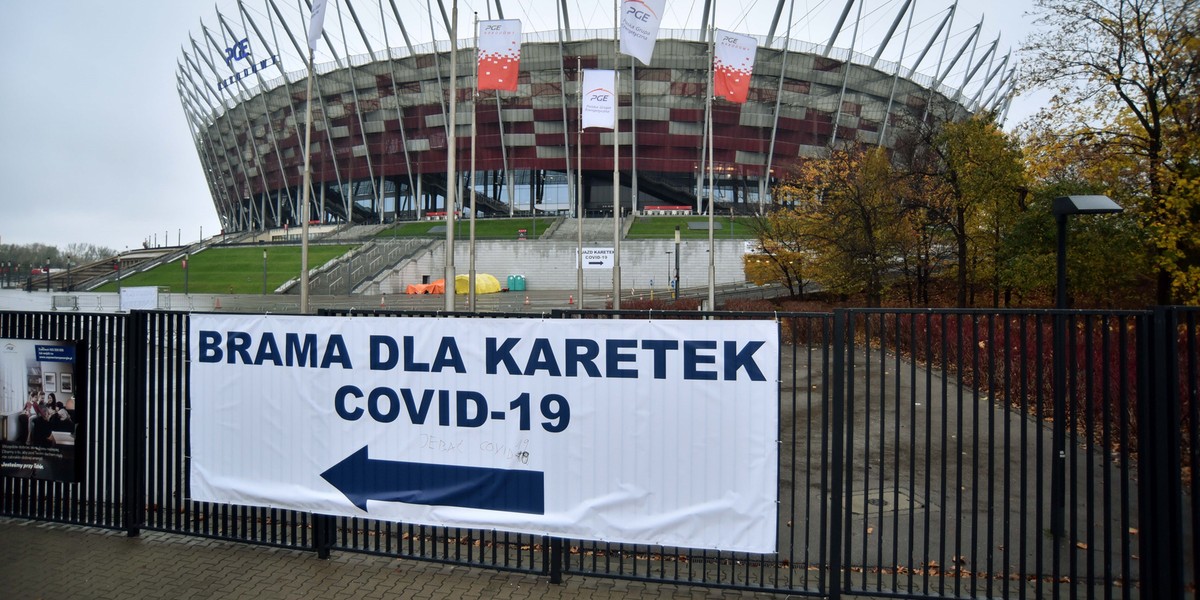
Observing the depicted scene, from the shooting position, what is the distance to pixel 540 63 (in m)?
65.1

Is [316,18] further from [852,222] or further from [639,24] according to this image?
[852,222]

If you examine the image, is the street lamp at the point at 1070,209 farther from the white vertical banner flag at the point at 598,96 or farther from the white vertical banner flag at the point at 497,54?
the white vertical banner flag at the point at 598,96

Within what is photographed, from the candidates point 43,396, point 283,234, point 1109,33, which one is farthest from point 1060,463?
point 283,234

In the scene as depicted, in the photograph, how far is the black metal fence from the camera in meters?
4.37

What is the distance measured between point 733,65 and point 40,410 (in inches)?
868

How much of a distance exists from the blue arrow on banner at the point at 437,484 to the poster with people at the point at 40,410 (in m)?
2.61

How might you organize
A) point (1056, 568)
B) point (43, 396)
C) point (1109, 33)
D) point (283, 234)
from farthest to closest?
1. point (283, 234)
2. point (1109, 33)
3. point (43, 396)
4. point (1056, 568)

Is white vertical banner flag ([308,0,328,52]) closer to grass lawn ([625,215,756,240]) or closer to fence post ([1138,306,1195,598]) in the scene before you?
fence post ([1138,306,1195,598])

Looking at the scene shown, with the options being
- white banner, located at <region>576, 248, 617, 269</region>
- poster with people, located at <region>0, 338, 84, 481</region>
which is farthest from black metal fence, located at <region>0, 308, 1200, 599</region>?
white banner, located at <region>576, 248, 617, 269</region>

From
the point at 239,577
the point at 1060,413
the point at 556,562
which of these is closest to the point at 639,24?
the point at 1060,413

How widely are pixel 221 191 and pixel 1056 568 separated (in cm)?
10637

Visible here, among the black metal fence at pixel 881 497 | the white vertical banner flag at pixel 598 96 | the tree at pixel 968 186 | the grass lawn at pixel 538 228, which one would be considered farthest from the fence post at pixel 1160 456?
the grass lawn at pixel 538 228

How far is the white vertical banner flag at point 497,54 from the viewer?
2070cm

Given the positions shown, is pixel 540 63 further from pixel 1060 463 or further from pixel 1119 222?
pixel 1060 463
